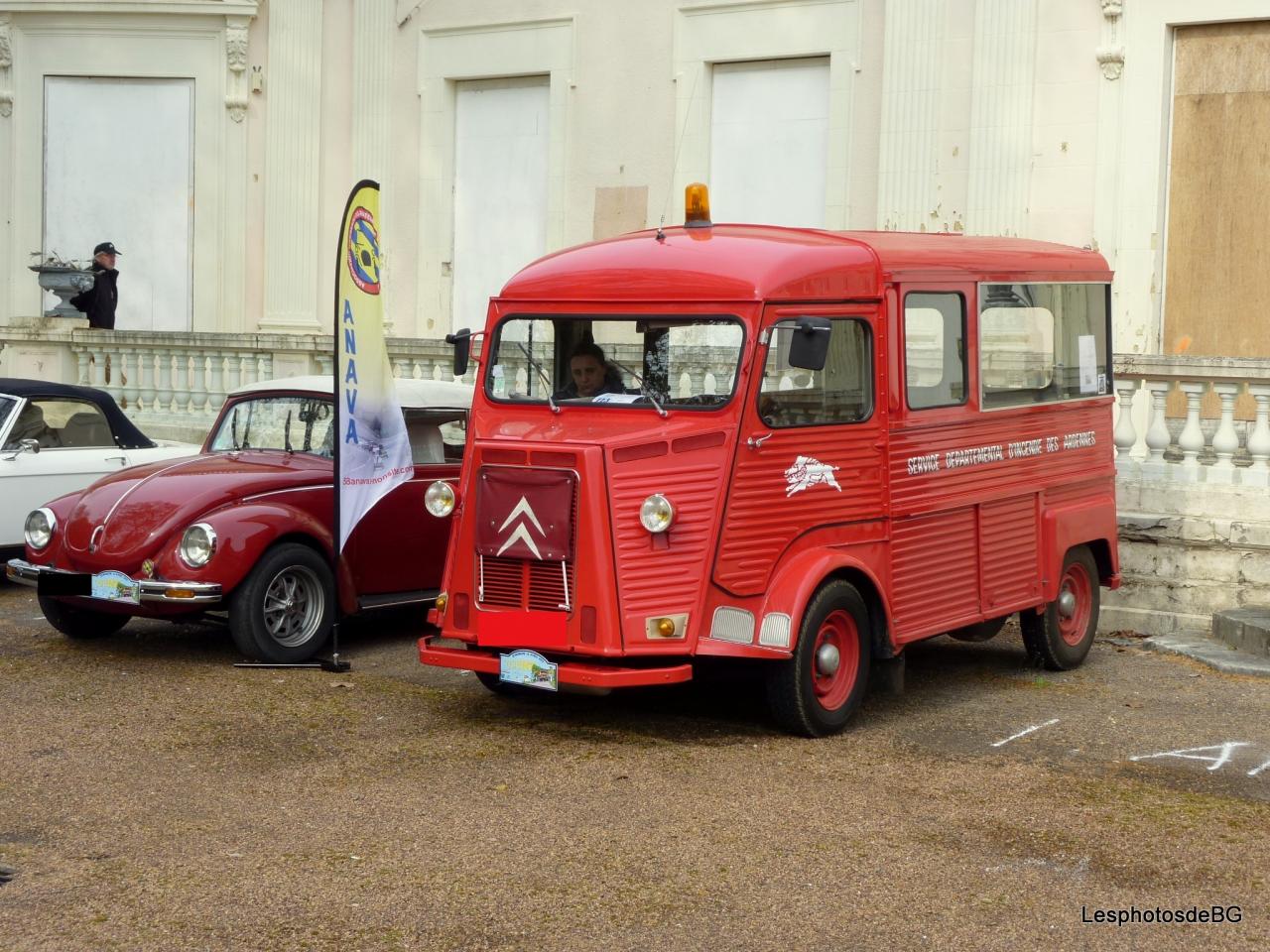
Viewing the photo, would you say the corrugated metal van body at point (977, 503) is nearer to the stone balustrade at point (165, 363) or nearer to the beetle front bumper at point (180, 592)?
the beetle front bumper at point (180, 592)

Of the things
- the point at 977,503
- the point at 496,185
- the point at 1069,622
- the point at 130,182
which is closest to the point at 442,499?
the point at 977,503

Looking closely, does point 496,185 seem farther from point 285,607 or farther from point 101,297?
point 285,607

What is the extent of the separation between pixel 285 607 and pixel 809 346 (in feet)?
11.8

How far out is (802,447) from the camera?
7.73 metres

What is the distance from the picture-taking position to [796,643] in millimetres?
7469

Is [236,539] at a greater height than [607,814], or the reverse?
[236,539]

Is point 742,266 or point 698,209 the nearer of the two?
point 742,266

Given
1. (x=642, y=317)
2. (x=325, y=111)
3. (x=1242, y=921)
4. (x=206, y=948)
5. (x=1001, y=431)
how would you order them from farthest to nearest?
(x=325, y=111) → (x=1001, y=431) → (x=642, y=317) → (x=1242, y=921) → (x=206, y=948)

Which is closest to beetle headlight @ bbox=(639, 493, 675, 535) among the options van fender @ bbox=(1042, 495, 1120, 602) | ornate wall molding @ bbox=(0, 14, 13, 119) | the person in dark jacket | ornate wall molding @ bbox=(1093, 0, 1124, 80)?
van fender @ bbox=(1042, 495, 1120, 602)

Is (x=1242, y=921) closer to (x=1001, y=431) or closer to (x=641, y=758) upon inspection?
(x=641, y=758)

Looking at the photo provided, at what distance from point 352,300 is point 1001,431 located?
3.57 metres

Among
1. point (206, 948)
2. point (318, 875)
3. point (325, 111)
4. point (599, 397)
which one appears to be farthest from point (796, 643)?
point (325, 111)

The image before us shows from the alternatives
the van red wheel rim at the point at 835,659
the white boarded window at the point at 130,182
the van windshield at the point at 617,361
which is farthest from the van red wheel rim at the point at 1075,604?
the white boarded window at the point at 130,182

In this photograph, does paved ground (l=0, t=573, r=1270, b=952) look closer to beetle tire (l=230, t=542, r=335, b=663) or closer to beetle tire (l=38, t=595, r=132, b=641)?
beetle tire (l=230, t=542, r=335, b=663)
